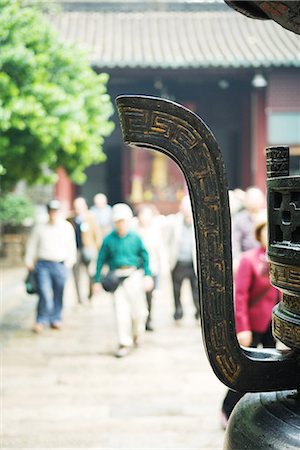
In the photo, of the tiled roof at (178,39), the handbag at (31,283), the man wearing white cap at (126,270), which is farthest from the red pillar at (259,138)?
the man wearing white cap at (126,270)

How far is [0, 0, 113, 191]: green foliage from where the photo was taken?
8.35 m

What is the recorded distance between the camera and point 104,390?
660cm

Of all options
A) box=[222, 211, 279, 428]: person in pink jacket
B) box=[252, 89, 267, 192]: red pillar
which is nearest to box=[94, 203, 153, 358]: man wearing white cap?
box=[222, 211, 279, 428]: person in pink jacket

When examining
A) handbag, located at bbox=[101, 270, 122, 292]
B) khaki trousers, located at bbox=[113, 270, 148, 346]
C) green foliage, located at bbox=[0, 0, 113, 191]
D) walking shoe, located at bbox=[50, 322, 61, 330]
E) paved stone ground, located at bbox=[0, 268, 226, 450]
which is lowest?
paved stone ground, located at bbox=[0, 268, 226, 450]

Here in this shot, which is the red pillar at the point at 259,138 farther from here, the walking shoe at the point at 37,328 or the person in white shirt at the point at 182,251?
the walking shoe at the point at 37,328

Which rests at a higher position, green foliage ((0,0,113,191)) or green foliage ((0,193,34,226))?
green foliage ((0,0,113,191))

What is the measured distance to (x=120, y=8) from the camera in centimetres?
2202

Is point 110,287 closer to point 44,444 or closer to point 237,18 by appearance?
point 44,444

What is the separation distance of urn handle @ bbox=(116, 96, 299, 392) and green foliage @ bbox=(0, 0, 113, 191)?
5.63 metres

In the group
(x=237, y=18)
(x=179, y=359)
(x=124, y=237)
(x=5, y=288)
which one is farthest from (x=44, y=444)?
(x=237, y=18)

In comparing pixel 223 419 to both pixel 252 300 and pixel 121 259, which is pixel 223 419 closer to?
pixel 252 300

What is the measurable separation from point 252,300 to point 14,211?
12.7 meters

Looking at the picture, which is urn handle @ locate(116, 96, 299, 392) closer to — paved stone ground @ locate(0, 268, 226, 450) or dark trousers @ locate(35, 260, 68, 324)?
paved stone ground @ locate(0, 268, 226, 450)

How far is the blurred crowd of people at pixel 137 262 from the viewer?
5.18 m
